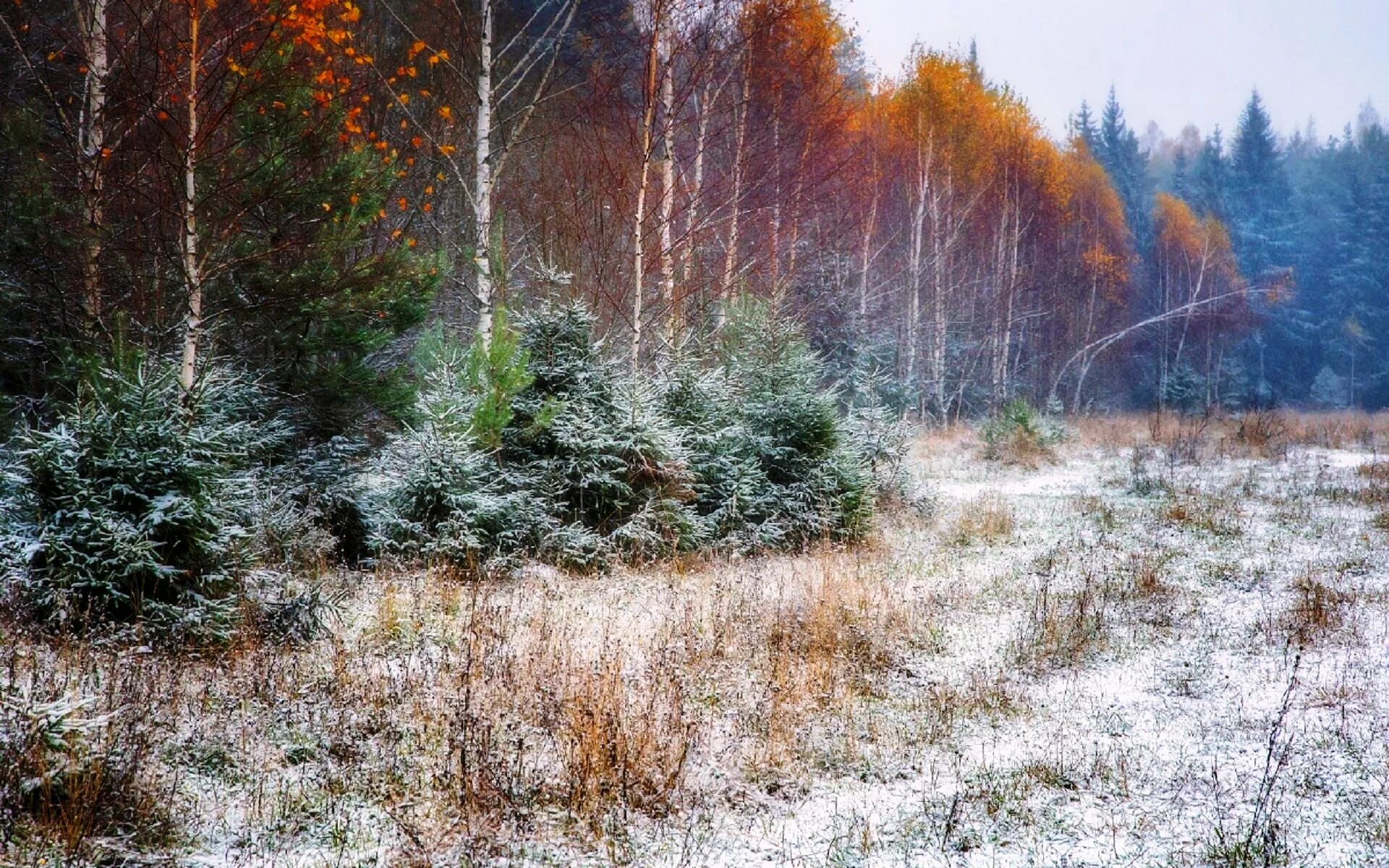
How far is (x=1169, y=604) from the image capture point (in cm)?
659

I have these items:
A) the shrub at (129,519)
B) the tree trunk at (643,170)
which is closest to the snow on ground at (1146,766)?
the shrub at (129,519)

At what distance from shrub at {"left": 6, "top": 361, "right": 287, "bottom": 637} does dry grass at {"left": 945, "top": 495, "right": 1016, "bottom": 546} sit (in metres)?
7.46

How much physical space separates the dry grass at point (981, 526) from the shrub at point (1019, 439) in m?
6.37

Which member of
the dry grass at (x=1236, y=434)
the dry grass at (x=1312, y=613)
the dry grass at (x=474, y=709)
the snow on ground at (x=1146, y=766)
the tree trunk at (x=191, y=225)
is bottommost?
the snow on ground at (x=1146, y=766)

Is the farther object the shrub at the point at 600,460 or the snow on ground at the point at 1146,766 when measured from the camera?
the shrub at the point at 600,460

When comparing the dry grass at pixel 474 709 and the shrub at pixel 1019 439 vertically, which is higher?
the shrub at pixel 1019 439

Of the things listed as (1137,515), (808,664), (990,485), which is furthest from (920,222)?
(808,664)

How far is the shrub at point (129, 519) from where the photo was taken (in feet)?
14.6

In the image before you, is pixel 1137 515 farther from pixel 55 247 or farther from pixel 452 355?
pixel 55 247

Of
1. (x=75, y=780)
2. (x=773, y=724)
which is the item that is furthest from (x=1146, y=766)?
(x=75, y=780)

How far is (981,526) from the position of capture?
9750mm

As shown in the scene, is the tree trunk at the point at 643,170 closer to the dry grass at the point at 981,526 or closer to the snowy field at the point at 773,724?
the snowy field at the point at 773,724

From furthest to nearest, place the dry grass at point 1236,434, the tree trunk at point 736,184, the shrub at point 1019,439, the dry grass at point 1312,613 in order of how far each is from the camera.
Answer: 1. the dry grass at point 1236,434
2. the shrub at point 1019,439
3. the tree trunk at point 736,184
4. the dry grass at point 1312,613

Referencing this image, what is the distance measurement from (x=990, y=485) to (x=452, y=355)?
394 inches
